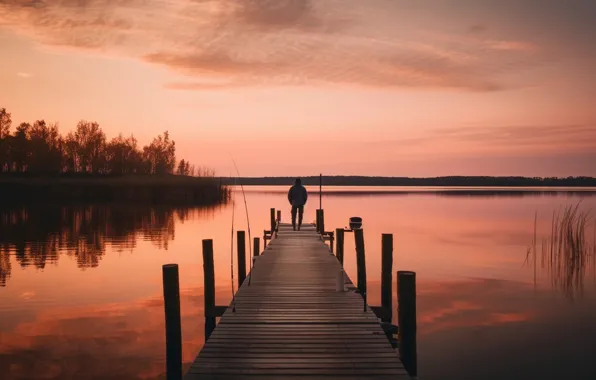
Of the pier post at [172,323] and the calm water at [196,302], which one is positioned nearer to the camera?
the pier post at [172,323]

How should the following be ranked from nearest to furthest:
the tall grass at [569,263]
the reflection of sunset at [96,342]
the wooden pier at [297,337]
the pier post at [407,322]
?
the wooden pier at [297,337] → the pier post at [407,322] → the reflection of sunset at [96,342] → the tall grass at [569,263]

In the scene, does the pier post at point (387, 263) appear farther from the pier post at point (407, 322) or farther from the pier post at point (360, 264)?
the pier post at point (407, 322)

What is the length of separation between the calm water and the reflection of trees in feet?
0.45

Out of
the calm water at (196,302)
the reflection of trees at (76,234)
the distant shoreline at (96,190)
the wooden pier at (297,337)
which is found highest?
the distant shoreline at (96,190)

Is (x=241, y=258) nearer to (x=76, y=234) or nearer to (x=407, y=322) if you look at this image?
(x=407, y=322)

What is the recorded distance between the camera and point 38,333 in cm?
1418

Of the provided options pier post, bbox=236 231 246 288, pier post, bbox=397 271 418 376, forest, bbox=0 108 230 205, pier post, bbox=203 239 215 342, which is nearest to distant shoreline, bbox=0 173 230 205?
forest, bbox=0 108 230 205

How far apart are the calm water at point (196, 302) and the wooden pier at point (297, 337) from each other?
2885 millimetres

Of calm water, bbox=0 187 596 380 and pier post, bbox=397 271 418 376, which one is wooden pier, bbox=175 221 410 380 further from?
calm water, bbox=0 187 596 380

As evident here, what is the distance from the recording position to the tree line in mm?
103375

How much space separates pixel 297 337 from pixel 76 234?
3137 cm

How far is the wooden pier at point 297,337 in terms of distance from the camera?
7.25m

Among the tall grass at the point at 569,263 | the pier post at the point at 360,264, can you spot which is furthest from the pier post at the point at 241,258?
the tall grass at the point at 569,263

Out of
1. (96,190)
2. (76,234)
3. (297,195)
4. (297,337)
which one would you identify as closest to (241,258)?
(297,195)
